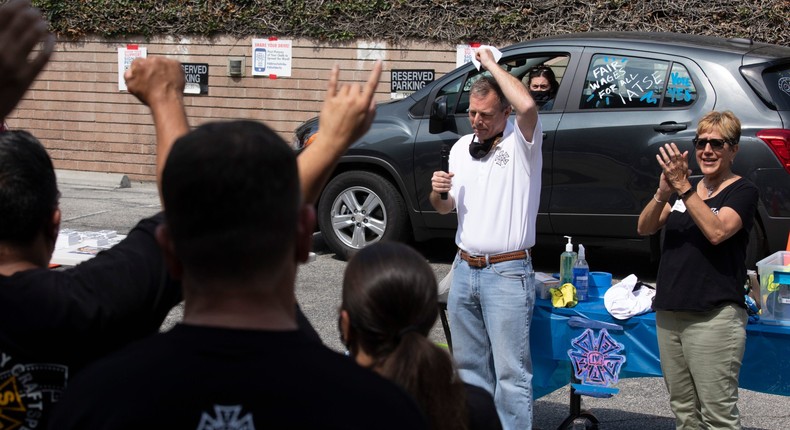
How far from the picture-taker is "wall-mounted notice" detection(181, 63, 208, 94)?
1335cm

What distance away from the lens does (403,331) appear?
2266mm

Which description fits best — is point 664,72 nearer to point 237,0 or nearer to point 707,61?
point 707,61

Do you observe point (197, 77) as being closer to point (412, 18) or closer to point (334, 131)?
point (412, 18)

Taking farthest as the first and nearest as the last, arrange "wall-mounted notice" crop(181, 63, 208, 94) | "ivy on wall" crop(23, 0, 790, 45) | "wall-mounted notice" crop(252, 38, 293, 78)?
"wall-mounted notice" crop(181, 63, 208, 94) → "wall-mounted notice" crop(252, 38, 293, 78) → "ivy on wall" crop(23, 0, 790, 45)

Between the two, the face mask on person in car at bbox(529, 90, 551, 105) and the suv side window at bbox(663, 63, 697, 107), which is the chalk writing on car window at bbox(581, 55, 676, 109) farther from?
the face mask on person in car at bbox(529, 90, 551, 105)

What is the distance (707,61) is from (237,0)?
739cm

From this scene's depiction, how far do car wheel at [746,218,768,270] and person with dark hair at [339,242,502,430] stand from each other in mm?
5301

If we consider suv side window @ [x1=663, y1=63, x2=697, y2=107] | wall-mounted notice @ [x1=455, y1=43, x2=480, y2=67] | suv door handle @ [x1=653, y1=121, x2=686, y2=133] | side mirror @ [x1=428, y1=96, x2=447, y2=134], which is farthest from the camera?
wall-mounted notice @ [x1=455, y1=43, x2=480, y2=67]

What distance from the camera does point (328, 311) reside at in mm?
7215

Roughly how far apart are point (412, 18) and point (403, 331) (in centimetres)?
1014

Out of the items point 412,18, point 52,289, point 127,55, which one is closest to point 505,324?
point 52,289

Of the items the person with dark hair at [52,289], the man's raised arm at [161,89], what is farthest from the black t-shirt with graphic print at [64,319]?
the man's raised arm at [161,89]

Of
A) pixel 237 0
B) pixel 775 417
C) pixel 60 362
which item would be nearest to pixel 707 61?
pixel 775 417

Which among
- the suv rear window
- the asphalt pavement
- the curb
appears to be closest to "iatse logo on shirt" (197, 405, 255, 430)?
the asphalt pavement
